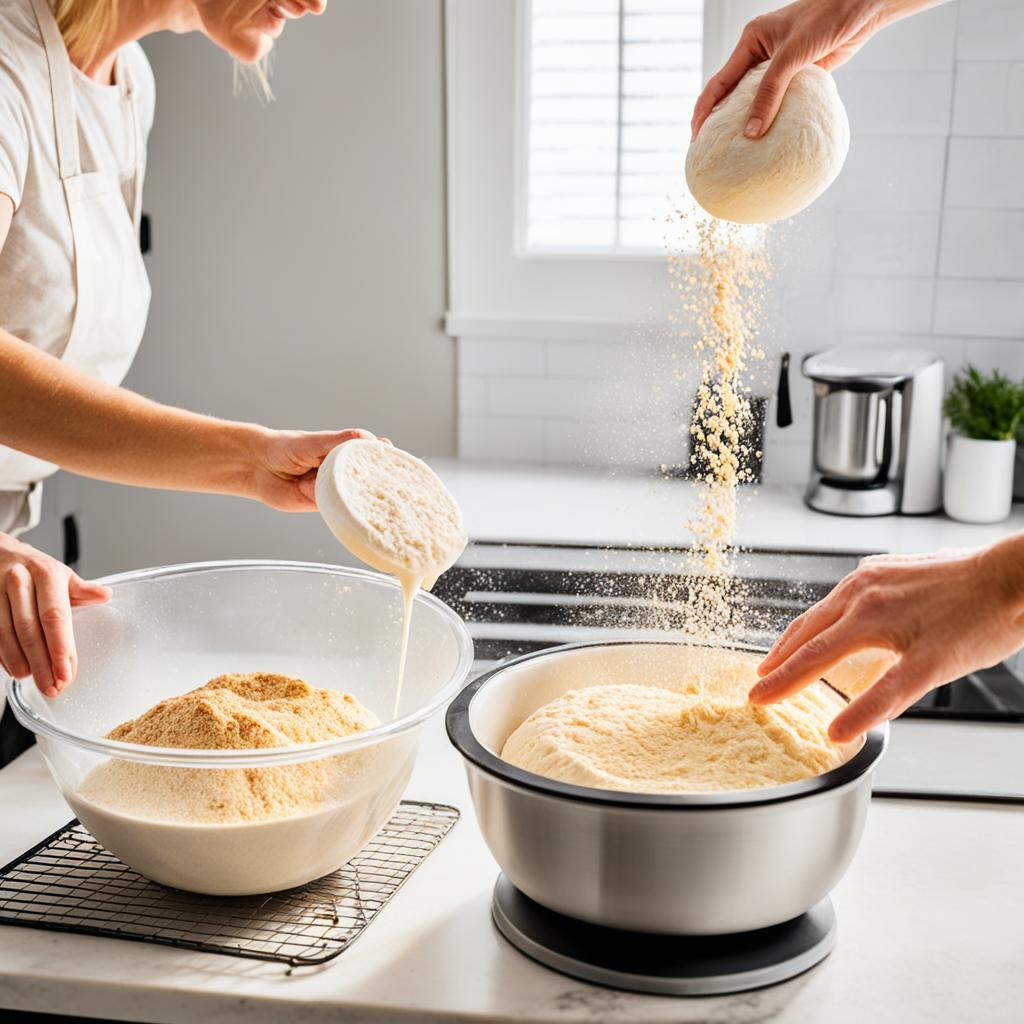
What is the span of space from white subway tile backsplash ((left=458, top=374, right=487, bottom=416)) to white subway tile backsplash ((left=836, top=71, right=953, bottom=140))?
85 centimetres

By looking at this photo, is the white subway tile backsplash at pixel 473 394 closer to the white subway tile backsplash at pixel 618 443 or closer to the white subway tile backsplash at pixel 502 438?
the white subway tile backsplash at pixel 502 438

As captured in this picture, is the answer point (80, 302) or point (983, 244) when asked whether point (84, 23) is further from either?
point (983, 244)

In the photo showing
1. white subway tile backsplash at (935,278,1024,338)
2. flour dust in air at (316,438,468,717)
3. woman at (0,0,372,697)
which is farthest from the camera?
white subway tile backsplash at (935,278,1024,338)

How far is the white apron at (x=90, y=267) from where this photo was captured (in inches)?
55.2

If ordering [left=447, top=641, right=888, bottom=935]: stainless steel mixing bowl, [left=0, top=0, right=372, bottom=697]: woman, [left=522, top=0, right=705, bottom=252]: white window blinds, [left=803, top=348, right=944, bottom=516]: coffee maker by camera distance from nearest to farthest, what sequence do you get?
1. [left=447, top=641, right=888, bottom=935]: stainless steel mixing bowl
2. [left=0, top=0, right=372, bottom=697]: woman
3. [left=803, top=348, right=944, bottom=516]: coffee maker
4. [left=522, top=0, right=705, bottom=252]: white window blinds

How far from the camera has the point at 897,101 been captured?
205cm

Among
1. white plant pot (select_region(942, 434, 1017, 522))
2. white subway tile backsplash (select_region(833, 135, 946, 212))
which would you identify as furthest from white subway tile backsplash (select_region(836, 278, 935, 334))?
white plant pot (select_region(942, 434, 1017, 522))

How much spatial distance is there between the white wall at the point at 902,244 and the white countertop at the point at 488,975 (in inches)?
51.8

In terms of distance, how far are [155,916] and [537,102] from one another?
182 cm

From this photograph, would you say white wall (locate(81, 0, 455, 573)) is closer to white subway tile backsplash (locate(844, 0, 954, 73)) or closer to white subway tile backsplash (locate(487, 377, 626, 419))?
white subway tile backsplash (locate(487, 377, 626, 419))

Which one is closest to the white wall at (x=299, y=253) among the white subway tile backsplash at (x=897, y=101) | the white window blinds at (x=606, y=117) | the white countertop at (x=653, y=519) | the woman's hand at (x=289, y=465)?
the white window blinds at (x=606, y=117)

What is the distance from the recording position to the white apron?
1.40 metres

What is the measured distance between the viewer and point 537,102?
2.32m

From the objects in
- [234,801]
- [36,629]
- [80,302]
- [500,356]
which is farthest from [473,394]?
[234,801]
